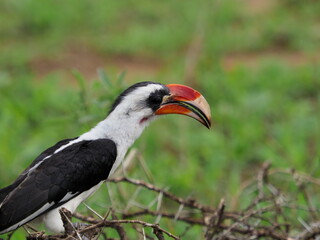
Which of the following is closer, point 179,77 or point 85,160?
point 85,160

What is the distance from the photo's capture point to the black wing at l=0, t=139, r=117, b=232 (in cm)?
299

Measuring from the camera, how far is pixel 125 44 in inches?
349

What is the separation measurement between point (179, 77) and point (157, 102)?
4212mm

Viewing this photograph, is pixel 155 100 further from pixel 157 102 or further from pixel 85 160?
pixel 85 160

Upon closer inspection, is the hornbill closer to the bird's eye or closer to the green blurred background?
the bird's eye

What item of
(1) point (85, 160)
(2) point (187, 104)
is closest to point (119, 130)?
(1) point (85, 160)

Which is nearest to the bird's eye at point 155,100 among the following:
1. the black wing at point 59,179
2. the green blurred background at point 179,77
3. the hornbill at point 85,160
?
the hornbill at point 85,160

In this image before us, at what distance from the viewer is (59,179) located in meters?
3.10

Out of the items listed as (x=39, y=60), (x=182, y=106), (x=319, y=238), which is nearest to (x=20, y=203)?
(x=182, y=106)

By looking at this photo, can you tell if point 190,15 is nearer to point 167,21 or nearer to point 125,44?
point 167,21

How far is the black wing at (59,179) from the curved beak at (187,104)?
0.32 m

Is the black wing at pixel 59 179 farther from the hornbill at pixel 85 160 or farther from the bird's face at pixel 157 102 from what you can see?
the bird's face at pixel 157 102

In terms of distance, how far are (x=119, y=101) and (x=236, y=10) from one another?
6.86 metres

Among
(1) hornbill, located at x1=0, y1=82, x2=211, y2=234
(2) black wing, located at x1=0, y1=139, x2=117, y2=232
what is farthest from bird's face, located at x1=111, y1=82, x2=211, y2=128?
(2) black wing, located at x1=0, y1=139, x2=117, y2=232
